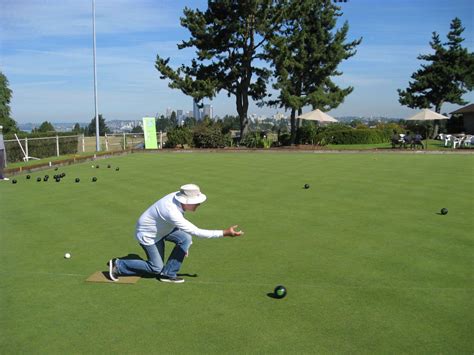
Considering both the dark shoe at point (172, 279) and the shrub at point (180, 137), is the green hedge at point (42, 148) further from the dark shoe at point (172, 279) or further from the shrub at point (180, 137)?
the dark shoe at point (172, 279)

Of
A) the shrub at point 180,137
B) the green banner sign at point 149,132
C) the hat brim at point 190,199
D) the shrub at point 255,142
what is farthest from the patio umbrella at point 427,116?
the hat brim at point 190,199

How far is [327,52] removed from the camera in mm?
36500

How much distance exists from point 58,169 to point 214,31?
57.0 ft

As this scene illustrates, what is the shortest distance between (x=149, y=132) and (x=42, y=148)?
8803 millimetres

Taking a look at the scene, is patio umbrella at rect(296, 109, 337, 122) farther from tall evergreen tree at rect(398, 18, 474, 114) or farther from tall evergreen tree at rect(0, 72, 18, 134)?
tall evergreen tree at rect(0, 72, 18, 134)

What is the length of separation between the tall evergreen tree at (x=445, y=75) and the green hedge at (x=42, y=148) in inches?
1163

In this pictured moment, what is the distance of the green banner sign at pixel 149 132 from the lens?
31.3 m

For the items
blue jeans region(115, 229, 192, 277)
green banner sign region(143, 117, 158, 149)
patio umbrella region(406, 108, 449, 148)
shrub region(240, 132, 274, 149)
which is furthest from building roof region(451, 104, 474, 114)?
blue jeans region(115, 229, 192, 277)

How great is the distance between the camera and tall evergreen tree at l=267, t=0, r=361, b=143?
112 feet

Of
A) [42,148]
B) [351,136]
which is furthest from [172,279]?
[351,136]

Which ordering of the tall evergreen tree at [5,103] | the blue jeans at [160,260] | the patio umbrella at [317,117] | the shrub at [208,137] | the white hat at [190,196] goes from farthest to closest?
the tall evergreen tree at [5,103], the patio umbrella at [317,117], the shrub at [208,137], the blue jeans at [160,260], the white hat at [190,196]

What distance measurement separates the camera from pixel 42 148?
23688 millimetres

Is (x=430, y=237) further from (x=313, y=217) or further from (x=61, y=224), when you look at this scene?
(x=61, y=224)

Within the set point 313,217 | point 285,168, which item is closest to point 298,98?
point 285,168
